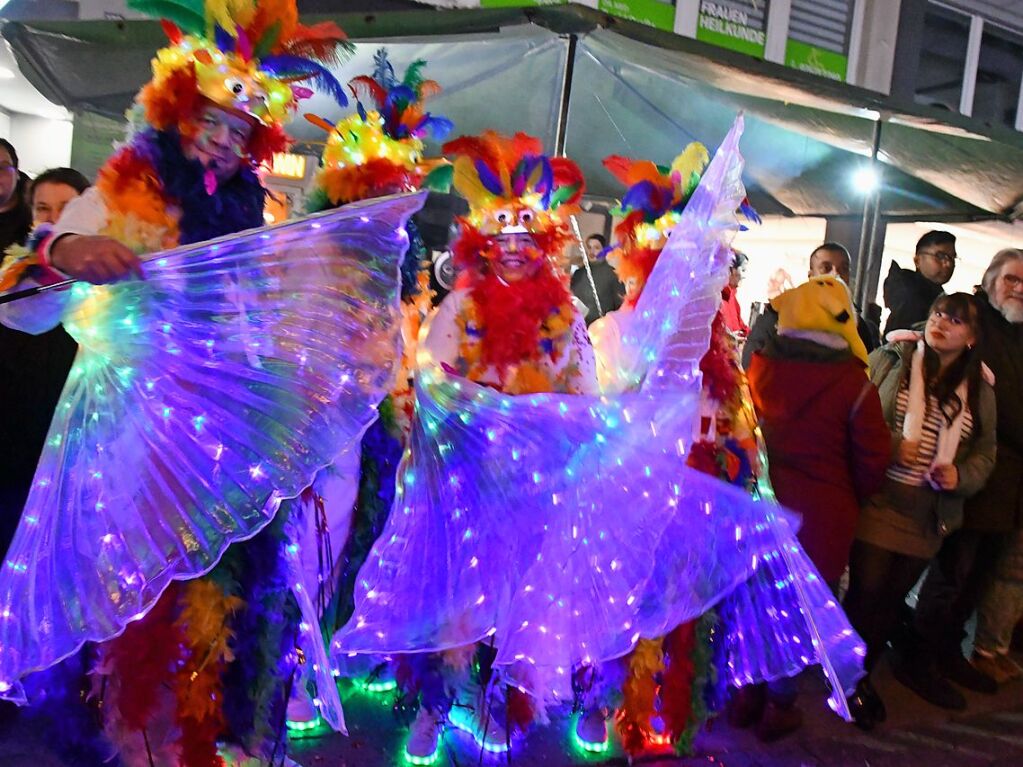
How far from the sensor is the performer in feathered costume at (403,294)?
7.79ft

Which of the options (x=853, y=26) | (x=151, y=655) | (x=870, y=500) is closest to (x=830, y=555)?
(x=870, y=500)

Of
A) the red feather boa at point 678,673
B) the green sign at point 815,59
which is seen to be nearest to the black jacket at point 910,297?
the red feather boa at point 678,673

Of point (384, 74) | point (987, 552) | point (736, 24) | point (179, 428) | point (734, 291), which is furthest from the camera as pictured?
point (736, 24)

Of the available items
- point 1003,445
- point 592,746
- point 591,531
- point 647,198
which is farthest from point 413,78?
point 1003,445

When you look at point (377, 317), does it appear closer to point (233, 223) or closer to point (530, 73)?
point (233, 223)

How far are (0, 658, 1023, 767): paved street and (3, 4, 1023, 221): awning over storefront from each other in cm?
222

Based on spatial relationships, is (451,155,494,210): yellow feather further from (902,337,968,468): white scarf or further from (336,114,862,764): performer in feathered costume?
(902,337,968,468): white scarf

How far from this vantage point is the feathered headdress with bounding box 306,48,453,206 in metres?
2.50

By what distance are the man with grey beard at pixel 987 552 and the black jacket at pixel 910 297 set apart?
Answer: 29cm

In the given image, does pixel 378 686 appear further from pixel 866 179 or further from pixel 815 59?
pixel 815 59

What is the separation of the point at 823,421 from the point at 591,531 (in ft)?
3.41

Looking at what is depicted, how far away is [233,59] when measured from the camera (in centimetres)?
191

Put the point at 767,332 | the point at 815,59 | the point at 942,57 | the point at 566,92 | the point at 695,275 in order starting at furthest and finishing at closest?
the point at 942,57 → the point at 815,59 → the point at 767,332 → the point at 566,92 → the point at 695,275

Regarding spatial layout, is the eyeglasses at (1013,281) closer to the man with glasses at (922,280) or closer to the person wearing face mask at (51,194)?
the man with glasses at (922,280)
